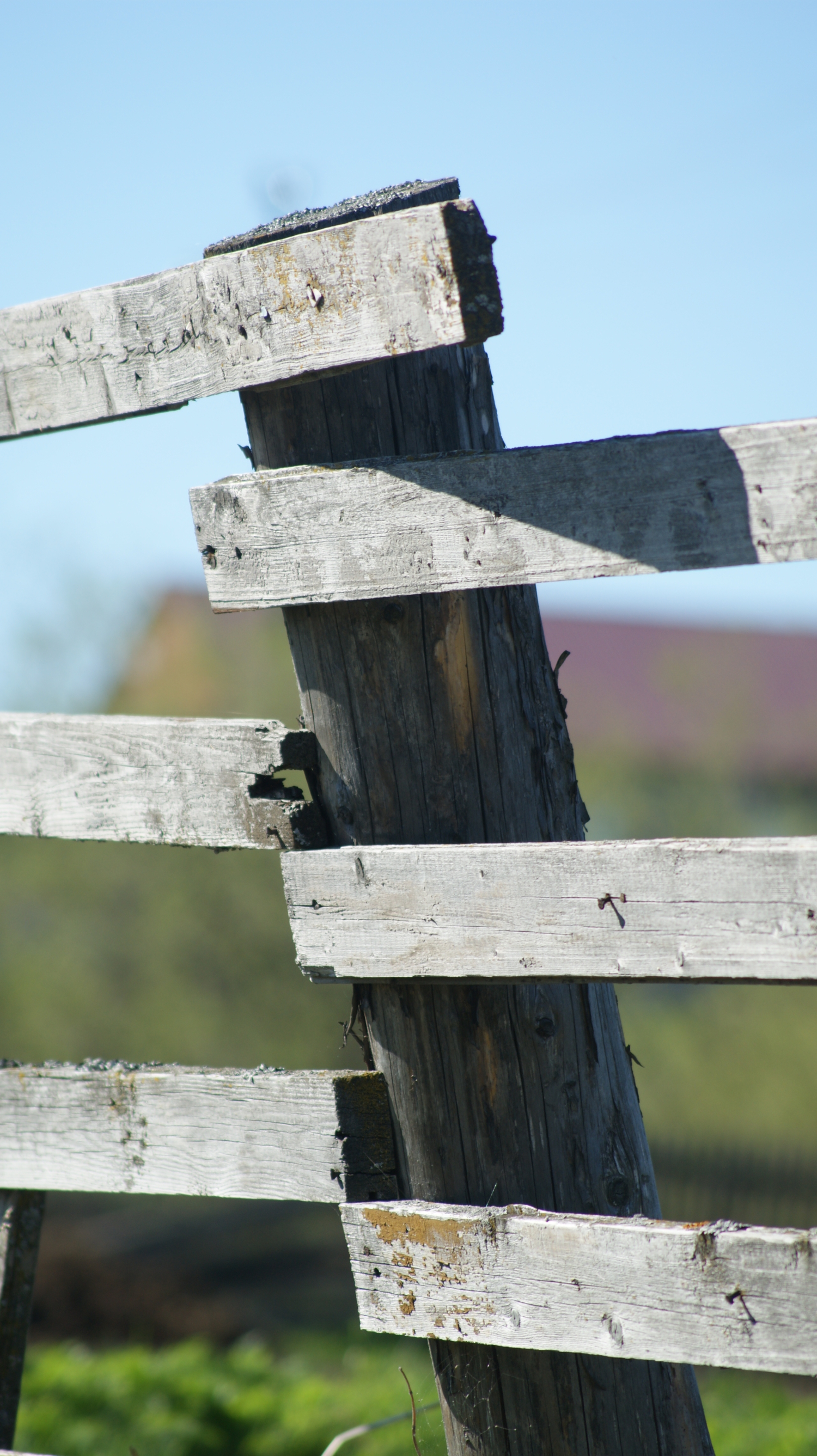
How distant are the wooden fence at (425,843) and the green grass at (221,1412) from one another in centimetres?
104

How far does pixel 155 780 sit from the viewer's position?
1.94m

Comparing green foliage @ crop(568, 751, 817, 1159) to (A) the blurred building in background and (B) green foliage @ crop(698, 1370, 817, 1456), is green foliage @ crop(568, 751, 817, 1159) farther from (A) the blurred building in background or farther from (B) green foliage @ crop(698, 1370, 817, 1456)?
(B) green foliage @ crop(698, 1370, 817, 1456)

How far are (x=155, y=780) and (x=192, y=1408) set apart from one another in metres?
3.19

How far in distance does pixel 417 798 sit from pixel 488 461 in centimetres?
58

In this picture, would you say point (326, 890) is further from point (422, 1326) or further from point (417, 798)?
point (422, 1326)

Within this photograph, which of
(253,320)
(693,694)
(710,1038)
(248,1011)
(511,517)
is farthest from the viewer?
(693,694)

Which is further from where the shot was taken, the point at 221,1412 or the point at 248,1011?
the point at 248,1011

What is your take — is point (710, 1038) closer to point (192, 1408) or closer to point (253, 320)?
point (192, 1408)

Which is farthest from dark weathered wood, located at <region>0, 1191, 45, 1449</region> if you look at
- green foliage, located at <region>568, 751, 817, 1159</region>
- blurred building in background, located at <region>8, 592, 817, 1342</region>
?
green foliage, located at <region>568, 751, 817, 1159</region>

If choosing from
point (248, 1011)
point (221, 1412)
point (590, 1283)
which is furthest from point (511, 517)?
point (248, 1011)

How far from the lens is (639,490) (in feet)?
4.88

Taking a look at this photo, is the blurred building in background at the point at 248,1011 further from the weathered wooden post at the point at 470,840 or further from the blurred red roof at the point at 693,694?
the weathered wooden post at the point at 470,840

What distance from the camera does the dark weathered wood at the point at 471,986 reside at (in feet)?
6.00

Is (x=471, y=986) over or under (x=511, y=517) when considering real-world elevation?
under
